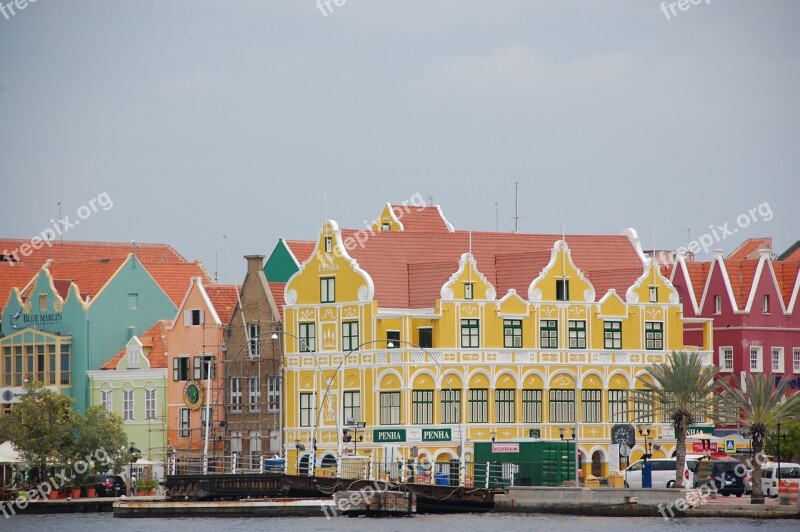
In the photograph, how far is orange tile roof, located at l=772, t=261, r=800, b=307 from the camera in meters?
134

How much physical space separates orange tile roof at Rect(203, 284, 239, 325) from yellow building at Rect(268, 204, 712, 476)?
7.65m

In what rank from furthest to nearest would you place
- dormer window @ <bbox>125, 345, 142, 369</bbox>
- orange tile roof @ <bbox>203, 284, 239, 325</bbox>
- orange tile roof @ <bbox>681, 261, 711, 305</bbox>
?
orange tile roof @ <bbox>681, 261, 711, 305</bbox> → dormer window @ <bbox>125, 345, 142, 369</bbox> → orange tile roof @ <bbox>203, 284, 239, 325</bbox>

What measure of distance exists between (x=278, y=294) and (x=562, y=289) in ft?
55.5

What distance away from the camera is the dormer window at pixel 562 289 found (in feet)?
405

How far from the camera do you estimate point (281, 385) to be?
125 m

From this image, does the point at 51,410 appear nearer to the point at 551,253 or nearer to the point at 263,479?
the point at 263,479

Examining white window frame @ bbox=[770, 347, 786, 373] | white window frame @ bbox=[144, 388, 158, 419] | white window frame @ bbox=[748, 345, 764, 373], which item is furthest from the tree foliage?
white window frame @ bbox=[770, 347, 786, 373]

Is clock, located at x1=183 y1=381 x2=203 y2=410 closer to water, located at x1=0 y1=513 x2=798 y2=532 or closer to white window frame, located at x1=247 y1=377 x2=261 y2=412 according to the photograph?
white window frame, located at x1=247 y1=377 x2=261 y2=412

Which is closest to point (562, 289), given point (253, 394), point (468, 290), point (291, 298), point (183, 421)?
point (468, 290)

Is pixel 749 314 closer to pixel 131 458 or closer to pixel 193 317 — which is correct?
pixel 193 317

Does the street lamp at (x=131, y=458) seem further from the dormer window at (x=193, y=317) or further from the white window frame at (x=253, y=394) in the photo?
the dormer window at (x=193, y=317)

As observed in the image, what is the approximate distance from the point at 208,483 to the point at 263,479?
3.21m

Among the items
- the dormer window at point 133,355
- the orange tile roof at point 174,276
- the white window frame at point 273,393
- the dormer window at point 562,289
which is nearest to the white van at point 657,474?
the dormer window at point 562,289

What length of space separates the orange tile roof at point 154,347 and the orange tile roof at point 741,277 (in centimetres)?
3383
